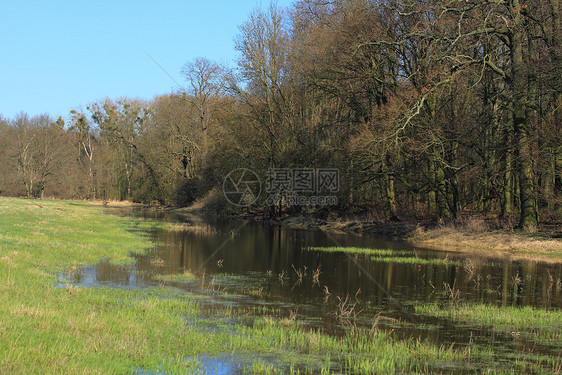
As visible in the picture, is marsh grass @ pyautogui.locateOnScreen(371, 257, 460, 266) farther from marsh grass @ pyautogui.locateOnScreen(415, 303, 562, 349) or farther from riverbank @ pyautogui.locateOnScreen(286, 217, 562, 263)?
marsh grass @ pyautogui.locateOnScreen(415, 303, 562, 349)

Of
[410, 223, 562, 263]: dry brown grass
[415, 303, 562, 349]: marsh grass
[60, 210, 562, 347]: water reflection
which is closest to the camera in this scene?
[415, 303, 562, 349]: marsh grass

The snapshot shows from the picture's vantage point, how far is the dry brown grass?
Result: 24.5 metres

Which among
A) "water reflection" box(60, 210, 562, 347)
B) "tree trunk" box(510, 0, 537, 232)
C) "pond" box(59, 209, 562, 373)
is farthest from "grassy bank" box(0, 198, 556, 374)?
"tree trunk" box(510, 0, 537, 232)

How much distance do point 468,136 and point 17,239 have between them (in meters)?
24.0

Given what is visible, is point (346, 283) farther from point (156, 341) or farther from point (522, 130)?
point (522, 130)

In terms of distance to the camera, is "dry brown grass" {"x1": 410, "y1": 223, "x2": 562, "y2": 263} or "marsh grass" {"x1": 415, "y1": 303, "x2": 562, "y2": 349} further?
"dry brown grass" {"x1": 410, "y1": 223, "x2": 562, "y2": 263}

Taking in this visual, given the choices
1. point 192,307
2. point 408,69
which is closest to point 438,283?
point 192,307

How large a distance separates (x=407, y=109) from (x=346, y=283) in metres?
14.1

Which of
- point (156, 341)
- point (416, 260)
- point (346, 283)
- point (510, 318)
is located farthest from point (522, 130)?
point (156, 341)

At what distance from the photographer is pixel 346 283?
1669cm

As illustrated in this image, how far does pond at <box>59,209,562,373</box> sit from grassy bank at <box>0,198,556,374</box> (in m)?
0.54

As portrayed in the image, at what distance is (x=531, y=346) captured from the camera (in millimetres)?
9789

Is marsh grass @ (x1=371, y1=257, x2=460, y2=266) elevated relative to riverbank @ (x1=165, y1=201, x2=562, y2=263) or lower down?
lower down

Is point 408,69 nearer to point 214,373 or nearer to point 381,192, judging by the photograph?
point 381,192
